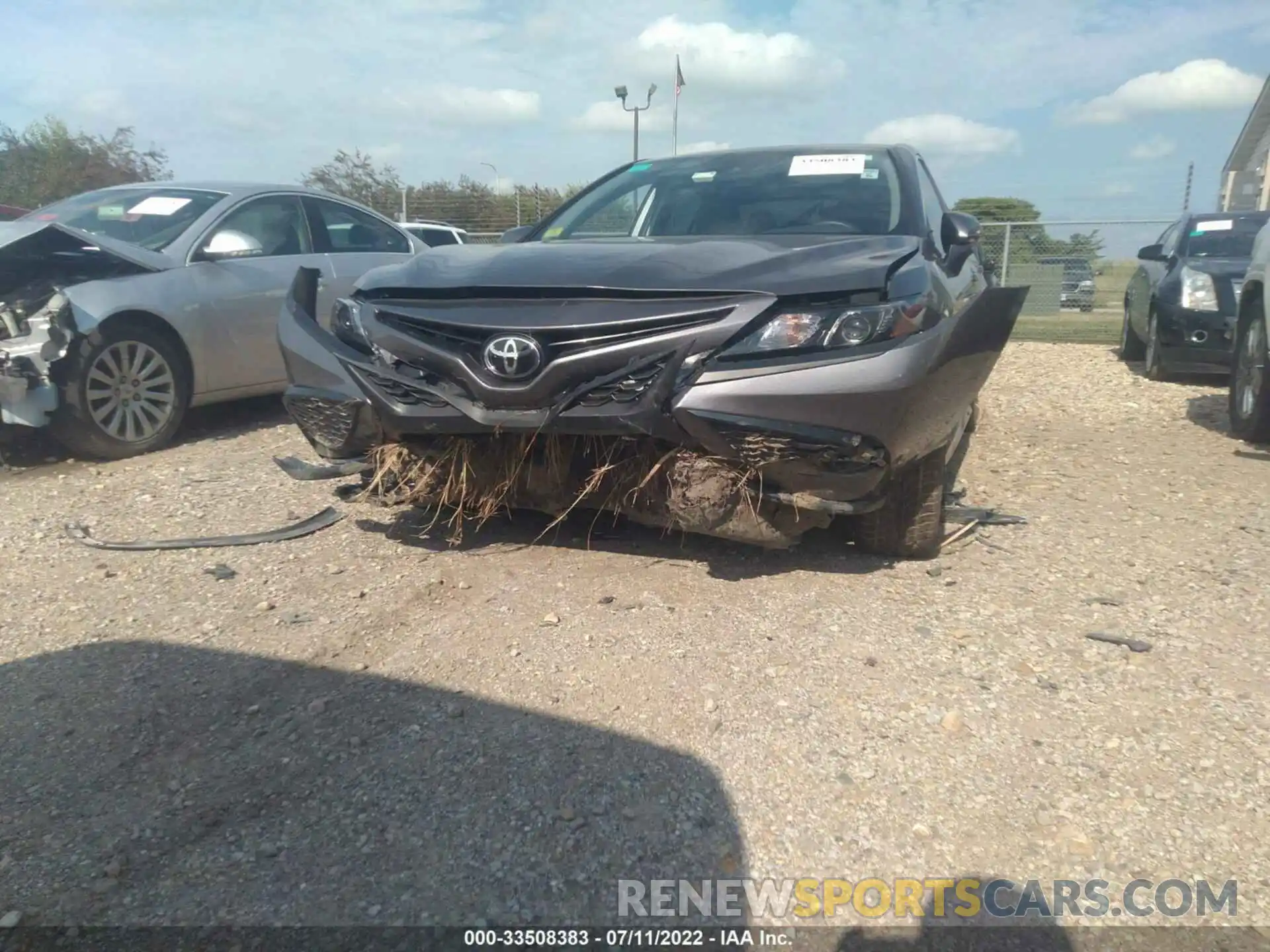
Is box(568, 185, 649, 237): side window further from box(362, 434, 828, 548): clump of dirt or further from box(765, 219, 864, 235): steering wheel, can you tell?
box(362, 434, 828, 548): clump of dirt

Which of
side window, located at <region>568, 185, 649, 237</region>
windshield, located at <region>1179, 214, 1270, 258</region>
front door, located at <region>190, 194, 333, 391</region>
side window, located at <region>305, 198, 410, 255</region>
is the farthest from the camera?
Result: windshield, located at <region>1179, 214, 1270, 258</region>

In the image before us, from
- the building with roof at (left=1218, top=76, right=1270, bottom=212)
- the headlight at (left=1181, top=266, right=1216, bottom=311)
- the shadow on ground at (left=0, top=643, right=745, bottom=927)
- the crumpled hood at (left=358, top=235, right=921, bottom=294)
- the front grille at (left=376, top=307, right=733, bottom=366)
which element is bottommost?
the shadow on ground at (left=0, top=643, right=745, bottom=927)

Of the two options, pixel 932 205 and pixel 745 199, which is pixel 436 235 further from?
pixel 932 205

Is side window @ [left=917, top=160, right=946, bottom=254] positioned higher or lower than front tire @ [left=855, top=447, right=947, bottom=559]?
higher

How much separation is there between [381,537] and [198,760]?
1.66 meters

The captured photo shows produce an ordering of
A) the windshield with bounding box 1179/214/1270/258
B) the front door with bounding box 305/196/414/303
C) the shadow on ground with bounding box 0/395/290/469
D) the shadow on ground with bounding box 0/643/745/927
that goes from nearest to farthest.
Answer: the shadow on ground with bounding box 0/643/745/927 → the shadow on ground with bounding box 0/395/290/469 → the front door with bounding box 305/196/414/303 → the windshield with bounding box 1179/214/1270/258

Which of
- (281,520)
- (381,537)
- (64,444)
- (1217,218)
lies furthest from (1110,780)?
(1217,218)

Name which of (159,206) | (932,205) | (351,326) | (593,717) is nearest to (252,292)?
(159,206)

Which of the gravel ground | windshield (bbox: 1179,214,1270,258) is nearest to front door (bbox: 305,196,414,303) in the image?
the gravel ground

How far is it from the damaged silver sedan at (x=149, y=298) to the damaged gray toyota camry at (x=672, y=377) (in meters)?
2.10

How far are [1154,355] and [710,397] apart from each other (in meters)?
7.22

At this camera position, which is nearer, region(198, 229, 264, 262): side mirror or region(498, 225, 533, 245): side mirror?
region(498, 225, 533, 245): side mirror

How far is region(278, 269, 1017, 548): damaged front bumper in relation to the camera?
2.98 m

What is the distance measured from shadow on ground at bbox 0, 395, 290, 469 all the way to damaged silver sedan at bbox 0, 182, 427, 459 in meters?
0.23
